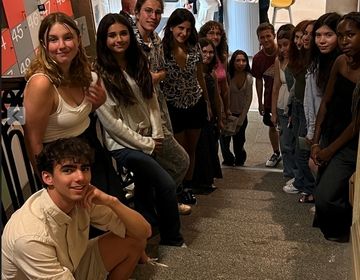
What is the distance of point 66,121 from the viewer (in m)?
2.16

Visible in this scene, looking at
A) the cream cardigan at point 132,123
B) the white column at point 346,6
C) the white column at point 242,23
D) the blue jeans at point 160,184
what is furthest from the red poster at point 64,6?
the white column at point 242,23

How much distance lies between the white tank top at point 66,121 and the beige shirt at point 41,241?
0.35 meters

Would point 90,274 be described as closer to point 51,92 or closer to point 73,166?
point 73,166

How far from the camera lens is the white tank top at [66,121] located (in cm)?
212

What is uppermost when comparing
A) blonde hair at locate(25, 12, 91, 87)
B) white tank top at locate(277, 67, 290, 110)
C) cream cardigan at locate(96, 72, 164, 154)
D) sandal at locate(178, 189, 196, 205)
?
blonde hair at locate(25, 12, 91, 87)

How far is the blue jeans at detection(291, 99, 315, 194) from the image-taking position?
11.2ft

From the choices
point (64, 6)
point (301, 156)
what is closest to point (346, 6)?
point (301, 156)

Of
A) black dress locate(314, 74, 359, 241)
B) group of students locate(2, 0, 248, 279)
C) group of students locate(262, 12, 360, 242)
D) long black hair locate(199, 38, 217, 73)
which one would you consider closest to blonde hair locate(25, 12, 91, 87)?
group of students locate(2, 0, 248, 279)

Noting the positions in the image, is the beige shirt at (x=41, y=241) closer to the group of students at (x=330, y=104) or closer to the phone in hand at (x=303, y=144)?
the group of students at (x=330, y=104)


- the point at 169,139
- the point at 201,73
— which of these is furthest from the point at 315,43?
the point at 169,139

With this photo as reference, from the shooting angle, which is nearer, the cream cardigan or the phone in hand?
the cream cardigan

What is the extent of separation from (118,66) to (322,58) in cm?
117

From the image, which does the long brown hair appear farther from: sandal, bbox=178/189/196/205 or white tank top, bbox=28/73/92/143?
white tank top, bbox=28/73/92/143

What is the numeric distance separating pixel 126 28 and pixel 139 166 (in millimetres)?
689
